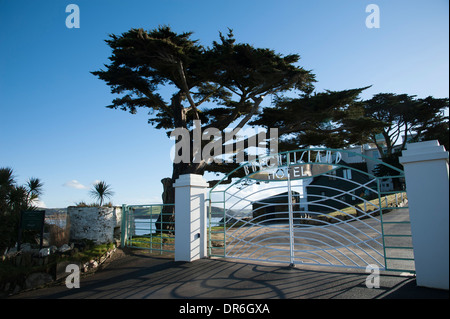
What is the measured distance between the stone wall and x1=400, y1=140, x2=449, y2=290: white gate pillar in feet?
26.2

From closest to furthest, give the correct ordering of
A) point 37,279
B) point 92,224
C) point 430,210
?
point 430,210 < point 37,279 < point 92,224

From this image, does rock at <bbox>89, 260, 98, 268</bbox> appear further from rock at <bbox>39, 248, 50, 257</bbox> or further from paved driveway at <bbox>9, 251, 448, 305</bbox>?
rock at <bbox>39, 248, 50, 257</bbox>

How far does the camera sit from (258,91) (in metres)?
14.1

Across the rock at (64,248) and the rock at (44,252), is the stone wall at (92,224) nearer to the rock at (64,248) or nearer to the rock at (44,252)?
the rock at (64,248)

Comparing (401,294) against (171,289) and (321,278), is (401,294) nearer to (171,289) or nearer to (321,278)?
(321,278)

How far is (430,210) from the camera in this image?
4.32 metres

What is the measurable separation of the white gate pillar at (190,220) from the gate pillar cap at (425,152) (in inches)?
184

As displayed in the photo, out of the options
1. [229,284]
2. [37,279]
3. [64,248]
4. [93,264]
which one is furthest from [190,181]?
[37,279]

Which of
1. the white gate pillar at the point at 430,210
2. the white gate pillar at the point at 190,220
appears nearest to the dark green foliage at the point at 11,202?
the white gate pillar at the point at 190,220

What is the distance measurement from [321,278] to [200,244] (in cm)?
318

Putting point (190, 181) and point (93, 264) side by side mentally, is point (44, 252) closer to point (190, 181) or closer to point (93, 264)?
point (93, 264)

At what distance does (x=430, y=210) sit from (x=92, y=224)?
848 centimetres

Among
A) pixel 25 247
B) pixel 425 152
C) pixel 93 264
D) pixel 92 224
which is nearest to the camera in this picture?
pixel 425 152

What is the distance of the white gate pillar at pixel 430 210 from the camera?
4.19 m
